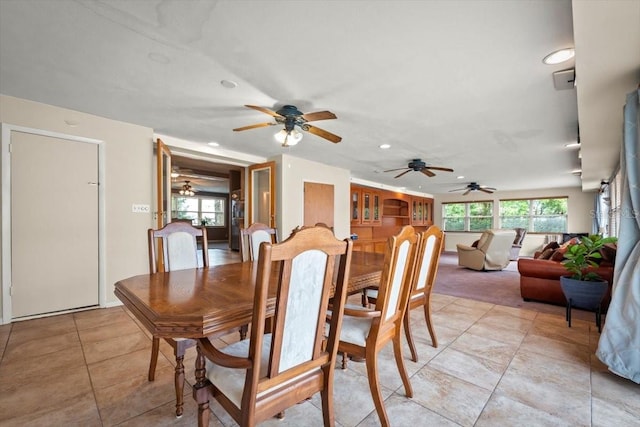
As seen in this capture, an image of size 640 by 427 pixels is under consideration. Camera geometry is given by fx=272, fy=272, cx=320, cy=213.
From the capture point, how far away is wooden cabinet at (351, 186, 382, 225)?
23.1 ft

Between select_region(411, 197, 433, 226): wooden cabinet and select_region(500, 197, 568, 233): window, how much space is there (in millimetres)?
2366

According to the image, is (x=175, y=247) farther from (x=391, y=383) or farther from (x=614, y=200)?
(x=614, y=200)

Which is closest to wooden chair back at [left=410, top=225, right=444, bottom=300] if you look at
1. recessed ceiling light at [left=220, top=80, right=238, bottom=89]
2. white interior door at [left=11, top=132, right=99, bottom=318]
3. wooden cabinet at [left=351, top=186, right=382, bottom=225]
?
recessed ceiling light at [left=220, top=80, right=238, bottom=89]

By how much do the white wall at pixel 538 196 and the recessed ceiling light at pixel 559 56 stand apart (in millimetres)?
8516

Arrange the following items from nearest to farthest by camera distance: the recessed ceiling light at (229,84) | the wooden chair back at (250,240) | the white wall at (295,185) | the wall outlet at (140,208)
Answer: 1. the recessed ceiling light at (229,84)
2. the wooden chair back at (250,240)
3. the wall outlet at (140,208)
4. the white wall at (295,185)

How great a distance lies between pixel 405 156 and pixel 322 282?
167 inches

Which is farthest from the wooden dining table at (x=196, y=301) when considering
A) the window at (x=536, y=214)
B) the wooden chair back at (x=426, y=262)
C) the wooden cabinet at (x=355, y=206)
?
the window at (x=536, y=214)

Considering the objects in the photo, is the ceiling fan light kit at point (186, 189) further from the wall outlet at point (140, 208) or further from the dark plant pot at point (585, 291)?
the dark plant pot at point (585, 291)

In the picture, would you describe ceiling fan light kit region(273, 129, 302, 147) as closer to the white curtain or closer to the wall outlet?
the wall outlet

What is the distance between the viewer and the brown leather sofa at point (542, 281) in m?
3.43

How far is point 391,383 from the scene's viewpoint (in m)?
1.76

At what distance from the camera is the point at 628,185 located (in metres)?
1.88

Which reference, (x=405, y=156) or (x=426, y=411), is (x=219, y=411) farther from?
(x=405, y=156)

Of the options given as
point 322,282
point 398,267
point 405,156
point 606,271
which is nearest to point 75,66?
point 322,282
